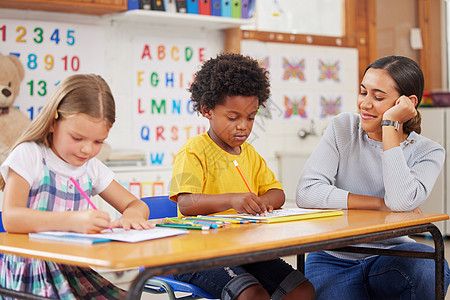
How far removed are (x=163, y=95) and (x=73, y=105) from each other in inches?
110

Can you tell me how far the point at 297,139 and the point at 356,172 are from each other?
3047 mm

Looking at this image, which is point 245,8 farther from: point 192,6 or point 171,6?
point 171,6

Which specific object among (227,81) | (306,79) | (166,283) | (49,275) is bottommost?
(166,283)

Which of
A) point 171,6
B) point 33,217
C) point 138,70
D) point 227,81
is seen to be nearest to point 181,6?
point 171,6

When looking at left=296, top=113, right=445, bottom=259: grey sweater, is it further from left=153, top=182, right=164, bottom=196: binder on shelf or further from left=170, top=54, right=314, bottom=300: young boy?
left=153, top=182, right=164, bottom=196: binder on shelf

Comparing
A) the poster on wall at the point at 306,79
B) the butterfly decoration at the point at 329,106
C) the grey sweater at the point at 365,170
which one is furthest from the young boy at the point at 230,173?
the butterfly decoration at the point at 329,106

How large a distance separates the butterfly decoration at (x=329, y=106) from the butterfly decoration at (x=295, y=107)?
0.19 meters

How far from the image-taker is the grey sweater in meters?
2.02

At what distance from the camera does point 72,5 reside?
3.71 m

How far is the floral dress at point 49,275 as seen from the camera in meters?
1.46

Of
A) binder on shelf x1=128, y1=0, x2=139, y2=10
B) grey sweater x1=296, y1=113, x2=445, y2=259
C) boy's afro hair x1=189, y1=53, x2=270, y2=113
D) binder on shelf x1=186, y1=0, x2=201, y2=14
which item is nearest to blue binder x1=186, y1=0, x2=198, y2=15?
binder on shelf x1=186, y1=0, x2=201, y2=14

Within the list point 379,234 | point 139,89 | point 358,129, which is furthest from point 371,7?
point 379,234

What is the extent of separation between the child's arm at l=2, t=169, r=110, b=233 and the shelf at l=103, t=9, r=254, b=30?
2.50m

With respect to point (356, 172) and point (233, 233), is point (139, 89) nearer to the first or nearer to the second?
point (356, 172)
